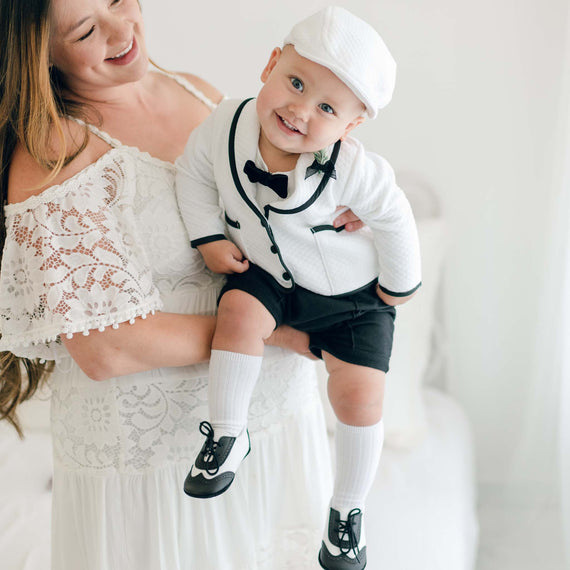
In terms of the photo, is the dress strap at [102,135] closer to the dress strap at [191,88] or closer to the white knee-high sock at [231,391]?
the dress strap at [191,88]

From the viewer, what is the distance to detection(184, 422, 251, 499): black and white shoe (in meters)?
1.15

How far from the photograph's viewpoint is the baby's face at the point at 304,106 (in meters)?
1.08

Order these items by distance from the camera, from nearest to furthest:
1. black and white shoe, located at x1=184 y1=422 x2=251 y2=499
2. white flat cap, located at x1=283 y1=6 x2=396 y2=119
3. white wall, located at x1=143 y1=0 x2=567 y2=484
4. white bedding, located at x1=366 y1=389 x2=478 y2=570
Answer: white flat cap, located at x1=283 y1=6 x2=396 y2=119, black and white shoe, located at x1=184 y1=422 x2=251 y2=499, white bedding, located at x1=366 y1=389 x2=478 y2=570, white wall, located at x1=143 y1=0 x2=567 y2=484

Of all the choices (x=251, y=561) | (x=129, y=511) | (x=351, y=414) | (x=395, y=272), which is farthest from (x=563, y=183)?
(x=129, y=511)

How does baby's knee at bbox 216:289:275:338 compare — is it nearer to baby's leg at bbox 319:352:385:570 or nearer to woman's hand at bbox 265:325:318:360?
woman's hand at bbox 265:325:318:360

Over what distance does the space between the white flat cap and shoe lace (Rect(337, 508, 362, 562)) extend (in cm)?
72

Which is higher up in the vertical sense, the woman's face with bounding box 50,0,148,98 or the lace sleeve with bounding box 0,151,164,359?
the woman's face with bounding box 50,0,148,98

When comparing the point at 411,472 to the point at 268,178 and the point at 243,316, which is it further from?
the point at 268,178

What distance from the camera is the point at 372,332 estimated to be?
1271 millimetres

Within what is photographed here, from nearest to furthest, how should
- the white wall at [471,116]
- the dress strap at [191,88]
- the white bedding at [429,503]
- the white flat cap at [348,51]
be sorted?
the white flat cap at [348,51]
the dress strap at [191,88]
the white bedding at [429,503]
the white wall at [471,116]

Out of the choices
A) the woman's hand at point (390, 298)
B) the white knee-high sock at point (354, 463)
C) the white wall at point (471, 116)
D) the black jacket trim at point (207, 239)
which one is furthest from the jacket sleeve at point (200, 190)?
the white wall at point (471, 116)

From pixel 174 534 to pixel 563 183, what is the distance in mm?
1440

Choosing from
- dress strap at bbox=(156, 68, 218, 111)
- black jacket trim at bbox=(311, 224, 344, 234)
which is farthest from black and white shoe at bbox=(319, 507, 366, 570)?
dress strap at bbox=(156, 68, 218, 111)

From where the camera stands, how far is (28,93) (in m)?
1.24
